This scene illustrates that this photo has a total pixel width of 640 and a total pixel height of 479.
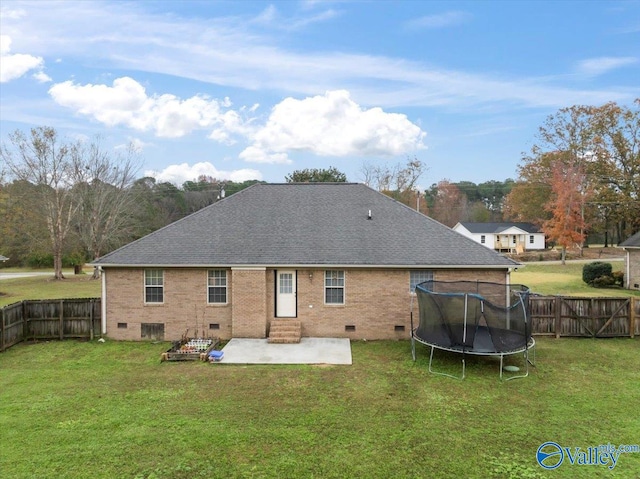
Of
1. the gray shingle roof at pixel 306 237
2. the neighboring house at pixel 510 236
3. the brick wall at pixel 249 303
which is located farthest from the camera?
the neighboring house at pixel 510 236

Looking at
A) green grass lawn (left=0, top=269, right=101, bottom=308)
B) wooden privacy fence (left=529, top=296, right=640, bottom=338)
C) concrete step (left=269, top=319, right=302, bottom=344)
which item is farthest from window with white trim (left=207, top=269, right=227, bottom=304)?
green grass lawn (left=0, top=269, right=101, bottom=308)

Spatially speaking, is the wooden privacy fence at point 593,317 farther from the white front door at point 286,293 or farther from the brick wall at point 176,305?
the brick wall at point 176,305

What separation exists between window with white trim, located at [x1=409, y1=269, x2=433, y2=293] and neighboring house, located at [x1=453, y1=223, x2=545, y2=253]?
4179 cm

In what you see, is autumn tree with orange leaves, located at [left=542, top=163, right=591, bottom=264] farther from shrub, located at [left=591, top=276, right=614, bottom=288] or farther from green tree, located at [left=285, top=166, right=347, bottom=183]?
green tree, located at [left=285, top=166, right=347, bottom=183]

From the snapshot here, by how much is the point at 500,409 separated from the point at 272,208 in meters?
11.1

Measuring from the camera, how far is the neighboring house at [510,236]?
52550 mm

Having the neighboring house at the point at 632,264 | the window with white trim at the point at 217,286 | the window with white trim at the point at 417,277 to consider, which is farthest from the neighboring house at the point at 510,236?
the window with white trim at the point at 217,286

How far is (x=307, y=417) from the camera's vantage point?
7863 millimetres

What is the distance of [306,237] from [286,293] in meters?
2.27

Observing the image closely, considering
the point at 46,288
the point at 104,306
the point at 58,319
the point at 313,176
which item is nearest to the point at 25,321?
the point at 58,319

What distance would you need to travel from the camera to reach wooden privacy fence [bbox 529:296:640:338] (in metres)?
13.6

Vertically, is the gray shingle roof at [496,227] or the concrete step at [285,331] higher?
the gray shingle roof at [496,227]

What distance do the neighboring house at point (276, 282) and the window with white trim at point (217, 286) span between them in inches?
1.4

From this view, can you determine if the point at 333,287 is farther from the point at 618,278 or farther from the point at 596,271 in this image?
the point at 618,278
